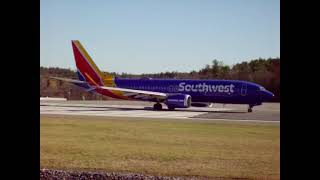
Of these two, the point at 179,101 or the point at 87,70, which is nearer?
the point at 179,101

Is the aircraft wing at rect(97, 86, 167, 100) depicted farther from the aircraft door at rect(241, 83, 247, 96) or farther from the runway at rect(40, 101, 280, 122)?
the aircraft door at rect(241, 83, 247, 96)

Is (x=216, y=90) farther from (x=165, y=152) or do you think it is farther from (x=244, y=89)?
(x=165, y=152)

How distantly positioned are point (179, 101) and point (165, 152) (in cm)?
2110

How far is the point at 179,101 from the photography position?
3106 cm

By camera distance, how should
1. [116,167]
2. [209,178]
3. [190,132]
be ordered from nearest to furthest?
[209,178], [116,167], [190,132]

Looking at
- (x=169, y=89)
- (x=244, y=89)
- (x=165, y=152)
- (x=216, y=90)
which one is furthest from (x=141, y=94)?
(x=165, y=152)

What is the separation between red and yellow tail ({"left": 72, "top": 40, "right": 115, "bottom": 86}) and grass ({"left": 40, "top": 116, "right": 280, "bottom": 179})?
21297 mm
